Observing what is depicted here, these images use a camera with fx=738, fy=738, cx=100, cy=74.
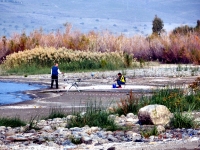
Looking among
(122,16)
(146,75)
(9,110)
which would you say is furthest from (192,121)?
(122,16)

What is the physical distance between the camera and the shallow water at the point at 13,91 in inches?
1139

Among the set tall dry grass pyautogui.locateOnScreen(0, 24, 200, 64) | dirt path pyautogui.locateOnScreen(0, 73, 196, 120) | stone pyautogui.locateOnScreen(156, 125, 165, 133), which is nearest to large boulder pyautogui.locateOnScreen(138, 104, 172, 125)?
stone pyautogui.locateOnScreen(156, 125, 165, 133)

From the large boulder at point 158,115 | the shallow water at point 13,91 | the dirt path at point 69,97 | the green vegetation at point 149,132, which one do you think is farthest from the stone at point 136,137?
the shallow water at point 13,91

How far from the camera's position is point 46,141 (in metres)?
15.5

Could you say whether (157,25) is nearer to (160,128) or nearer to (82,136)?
(160,128)

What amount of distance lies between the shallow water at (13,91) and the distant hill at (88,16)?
343ft

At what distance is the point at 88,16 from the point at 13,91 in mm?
143482

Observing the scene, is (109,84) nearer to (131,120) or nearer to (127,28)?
(131,120)

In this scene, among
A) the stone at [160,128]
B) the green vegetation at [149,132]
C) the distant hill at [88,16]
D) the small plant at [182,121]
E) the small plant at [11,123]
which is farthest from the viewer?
the distant hill at [88,16]

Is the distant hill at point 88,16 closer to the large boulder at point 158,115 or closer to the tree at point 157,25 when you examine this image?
the tree at point 157,25

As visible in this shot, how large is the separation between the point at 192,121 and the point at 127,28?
14660 centimetres

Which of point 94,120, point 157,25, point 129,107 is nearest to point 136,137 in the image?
point 94,120

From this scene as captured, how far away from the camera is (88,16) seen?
17625 cm

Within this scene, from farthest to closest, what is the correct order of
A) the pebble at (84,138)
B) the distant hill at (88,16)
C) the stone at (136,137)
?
the distant hill at (88,16) → the stone at (136,137) → the pebble at (84,138)
